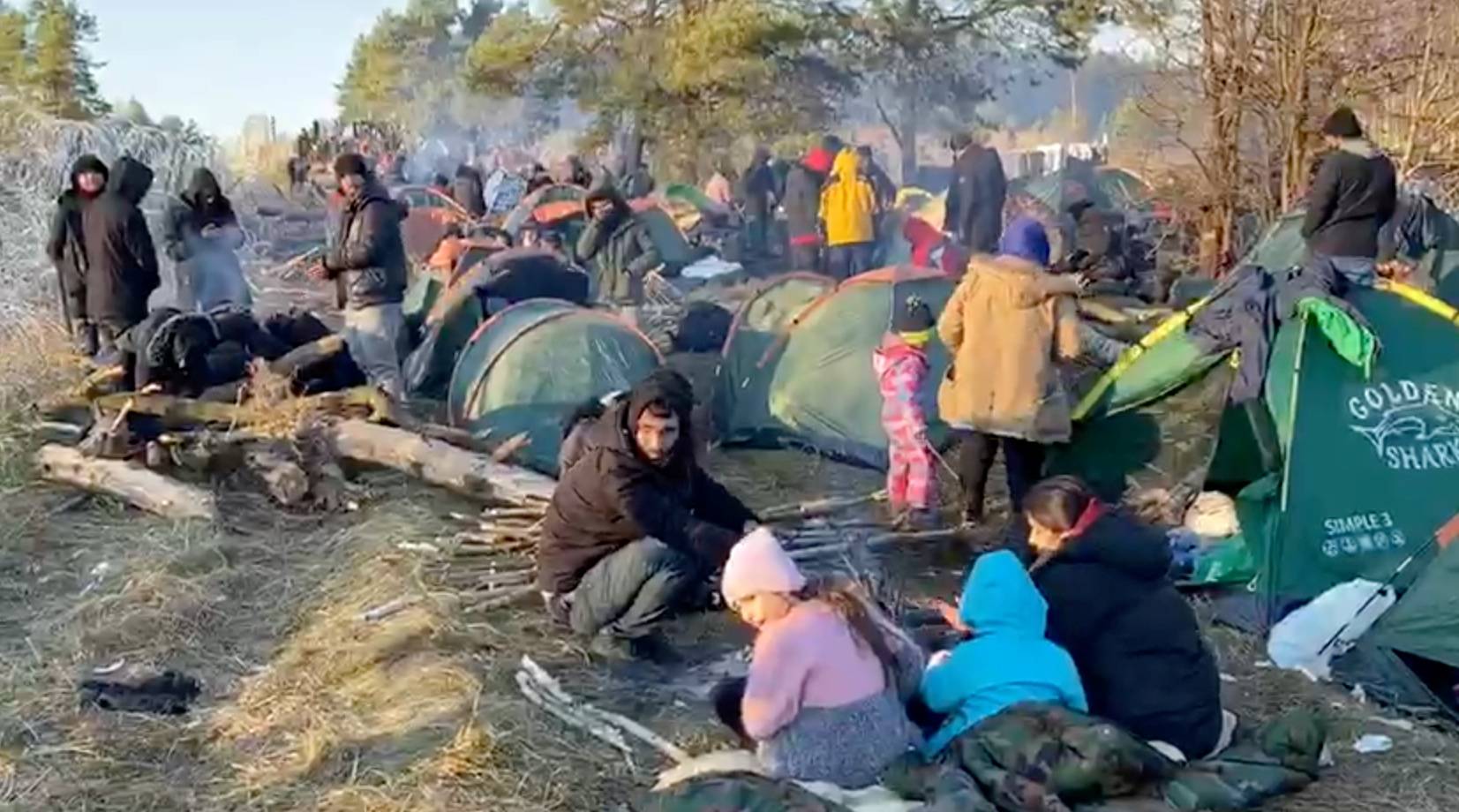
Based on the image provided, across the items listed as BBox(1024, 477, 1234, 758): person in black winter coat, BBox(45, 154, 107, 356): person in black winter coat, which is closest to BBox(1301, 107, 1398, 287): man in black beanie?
BBox(1024, 477, 1234, 758): person in black winter coat

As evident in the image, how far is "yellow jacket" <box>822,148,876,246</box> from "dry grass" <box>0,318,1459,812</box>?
9.06m

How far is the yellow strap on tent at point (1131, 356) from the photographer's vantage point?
6805 mm

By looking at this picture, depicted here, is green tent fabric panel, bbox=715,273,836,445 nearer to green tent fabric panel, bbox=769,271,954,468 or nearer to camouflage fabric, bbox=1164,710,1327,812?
green tent fabric panel, bbox=769,271,954,468

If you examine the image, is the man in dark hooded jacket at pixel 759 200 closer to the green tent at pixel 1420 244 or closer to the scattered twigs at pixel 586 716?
the green tent at pixel 1420 244

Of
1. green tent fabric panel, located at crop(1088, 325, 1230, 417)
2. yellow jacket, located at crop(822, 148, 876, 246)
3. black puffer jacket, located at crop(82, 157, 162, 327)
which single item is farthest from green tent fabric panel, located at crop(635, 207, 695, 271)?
green tent fabric panel, located at crop(1088, 325, 1230, 417)

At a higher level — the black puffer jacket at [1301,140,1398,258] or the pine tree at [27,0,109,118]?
the pine tree at [27,0,109,118]

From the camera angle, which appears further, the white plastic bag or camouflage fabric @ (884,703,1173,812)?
the white plastic bag

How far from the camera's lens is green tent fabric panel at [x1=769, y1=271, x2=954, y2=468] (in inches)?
340

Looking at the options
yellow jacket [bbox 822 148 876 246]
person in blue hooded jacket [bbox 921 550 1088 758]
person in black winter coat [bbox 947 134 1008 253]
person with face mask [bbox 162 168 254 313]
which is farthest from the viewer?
yellow jacket [bbox 822 148 876 246]

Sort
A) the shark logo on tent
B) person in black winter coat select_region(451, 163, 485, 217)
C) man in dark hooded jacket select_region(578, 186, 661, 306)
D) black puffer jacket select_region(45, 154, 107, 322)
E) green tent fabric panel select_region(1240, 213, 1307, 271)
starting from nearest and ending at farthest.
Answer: the shark logo on tent
green tent fabric panel select_region(1240, 213, 1307, 271)
black puffer jacket select_region(45, 154, 107, 322)
man in dark hooded jacket select_region(578, 186, 661, 306)
person in black winter coat select_region(451, 163, 485, 217)

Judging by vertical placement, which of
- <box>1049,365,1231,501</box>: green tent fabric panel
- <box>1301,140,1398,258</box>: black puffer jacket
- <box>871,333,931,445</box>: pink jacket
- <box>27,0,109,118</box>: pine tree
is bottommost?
<box>1049,365,1231,501</box>: green tent fabric panel

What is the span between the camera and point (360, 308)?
9203 millimetres

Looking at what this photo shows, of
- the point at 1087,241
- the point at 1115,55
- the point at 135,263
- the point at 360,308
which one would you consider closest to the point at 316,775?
the point at 360,308

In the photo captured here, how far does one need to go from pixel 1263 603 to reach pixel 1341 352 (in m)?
1.01
